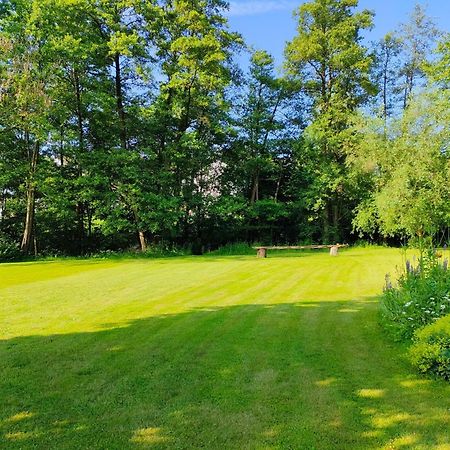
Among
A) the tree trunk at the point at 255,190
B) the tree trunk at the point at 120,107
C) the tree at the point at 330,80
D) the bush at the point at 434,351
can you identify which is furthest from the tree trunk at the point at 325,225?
the bush at the point at 434,351

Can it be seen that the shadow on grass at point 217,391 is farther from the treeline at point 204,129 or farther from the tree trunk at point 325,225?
the tree trunk at point 325,225

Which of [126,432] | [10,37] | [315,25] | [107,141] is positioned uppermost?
[315,25]

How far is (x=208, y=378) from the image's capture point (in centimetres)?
359

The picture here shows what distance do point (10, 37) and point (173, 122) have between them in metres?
7.96

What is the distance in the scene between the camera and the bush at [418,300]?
460 centimetres

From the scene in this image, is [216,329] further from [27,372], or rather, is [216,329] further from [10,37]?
[10,37]

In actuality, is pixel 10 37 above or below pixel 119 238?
above

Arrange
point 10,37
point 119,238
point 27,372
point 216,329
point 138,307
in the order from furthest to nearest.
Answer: point 119,238 < point 10,37 < point 138,307 < point 216,329 < point 27,372

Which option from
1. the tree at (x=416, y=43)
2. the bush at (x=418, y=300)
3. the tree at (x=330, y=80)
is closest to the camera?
the bush at (x=418, y=300)

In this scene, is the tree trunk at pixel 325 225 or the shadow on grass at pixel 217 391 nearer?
the shadow on grass at pixel 217 391

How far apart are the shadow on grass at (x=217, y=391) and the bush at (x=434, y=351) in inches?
6.8

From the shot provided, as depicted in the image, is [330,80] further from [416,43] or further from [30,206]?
[30,206]

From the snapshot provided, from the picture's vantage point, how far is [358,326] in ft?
17.1

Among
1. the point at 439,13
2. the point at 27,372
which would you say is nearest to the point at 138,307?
the point at 27,372
